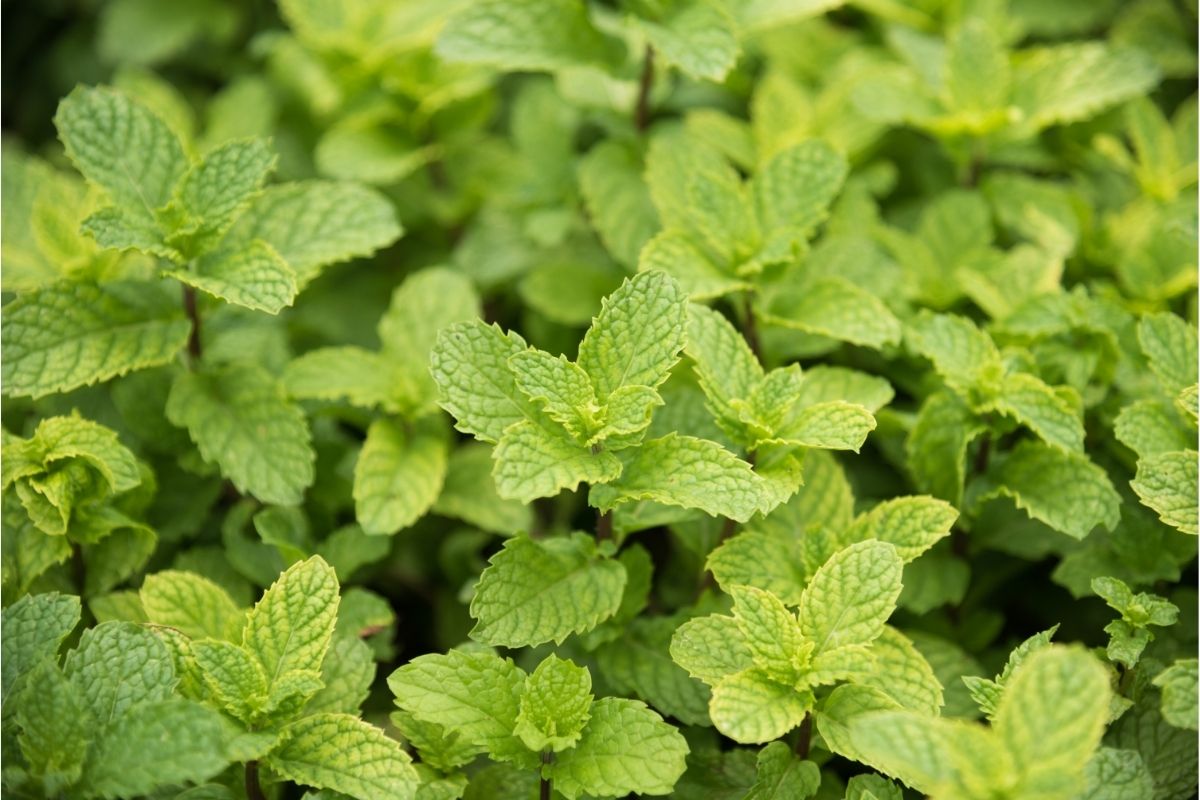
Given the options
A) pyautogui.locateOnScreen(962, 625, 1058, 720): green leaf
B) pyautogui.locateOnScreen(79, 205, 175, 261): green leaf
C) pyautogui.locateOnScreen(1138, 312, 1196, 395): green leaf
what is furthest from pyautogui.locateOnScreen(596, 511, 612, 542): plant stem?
pyautogui.locateOnScreen(1138, 312, 1196, 395): green leaf

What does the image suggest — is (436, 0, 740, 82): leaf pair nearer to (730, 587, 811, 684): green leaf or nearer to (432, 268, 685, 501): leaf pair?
(432, 268, 685, 501): leaf pair

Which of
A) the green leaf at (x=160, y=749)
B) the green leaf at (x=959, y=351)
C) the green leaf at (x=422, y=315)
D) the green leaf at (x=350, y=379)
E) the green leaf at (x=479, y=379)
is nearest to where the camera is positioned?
the green leaf at (x=160, y=749)

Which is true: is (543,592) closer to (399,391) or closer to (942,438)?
(399,391)

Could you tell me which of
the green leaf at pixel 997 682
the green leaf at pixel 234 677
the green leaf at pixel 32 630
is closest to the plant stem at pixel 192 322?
the green leaf at pixel 32 630

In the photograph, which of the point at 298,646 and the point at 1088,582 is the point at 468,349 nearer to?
the point at 298,646

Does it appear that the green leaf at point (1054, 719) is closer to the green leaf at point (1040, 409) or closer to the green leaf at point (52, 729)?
the green leaf at point (1040, 409)

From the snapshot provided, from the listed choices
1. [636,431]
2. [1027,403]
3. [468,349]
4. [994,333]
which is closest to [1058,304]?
[994,333]

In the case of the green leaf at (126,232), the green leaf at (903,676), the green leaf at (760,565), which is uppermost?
the green leaf at (126,232)
